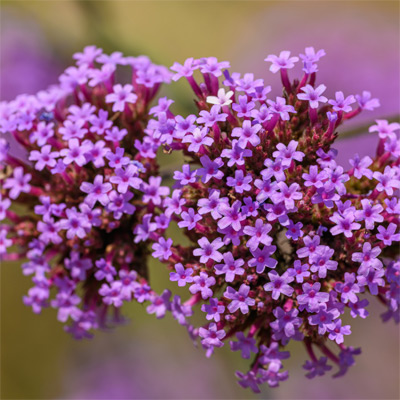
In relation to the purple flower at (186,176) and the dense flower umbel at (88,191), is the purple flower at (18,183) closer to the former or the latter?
the dense flower umbel at (88,191)

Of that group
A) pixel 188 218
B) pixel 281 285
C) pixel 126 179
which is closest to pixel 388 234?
pixel 281 285

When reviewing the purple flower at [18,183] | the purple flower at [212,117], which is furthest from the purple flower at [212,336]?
the purple flower at [18,183]

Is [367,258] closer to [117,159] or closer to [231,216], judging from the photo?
[231,216]

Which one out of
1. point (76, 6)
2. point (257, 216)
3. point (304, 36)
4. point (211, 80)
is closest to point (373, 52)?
point (304, 36)

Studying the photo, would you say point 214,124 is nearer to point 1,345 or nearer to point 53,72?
point 53,72

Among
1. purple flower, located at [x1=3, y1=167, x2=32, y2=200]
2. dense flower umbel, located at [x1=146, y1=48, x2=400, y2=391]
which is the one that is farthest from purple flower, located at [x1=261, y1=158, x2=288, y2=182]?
purple flower, located at [x1=3, y1=167, x2=32, y2=200]

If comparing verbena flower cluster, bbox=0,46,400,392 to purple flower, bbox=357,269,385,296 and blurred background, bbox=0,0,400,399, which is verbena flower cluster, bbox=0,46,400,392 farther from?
blurred background, bbox=0,0,400,399
